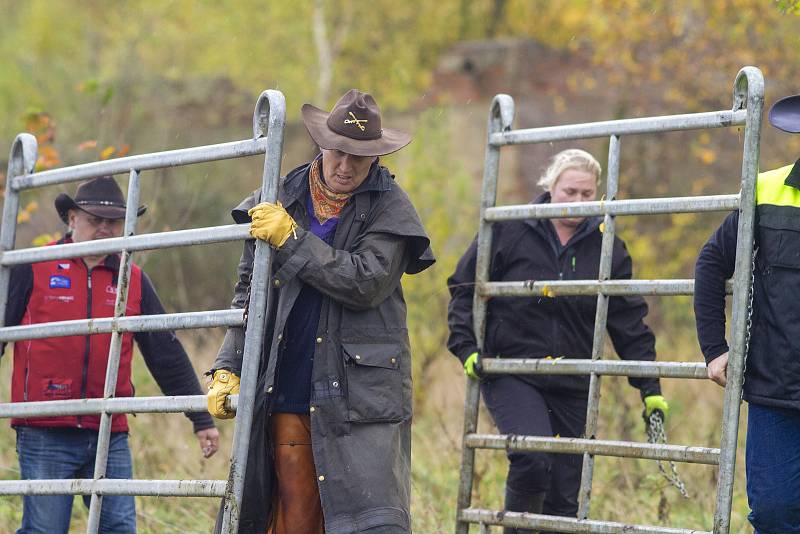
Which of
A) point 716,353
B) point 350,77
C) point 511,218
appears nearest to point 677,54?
point 511,218

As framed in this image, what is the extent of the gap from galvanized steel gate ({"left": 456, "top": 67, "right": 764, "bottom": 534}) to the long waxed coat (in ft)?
3.07

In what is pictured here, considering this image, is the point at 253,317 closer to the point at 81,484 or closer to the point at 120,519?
the point at 81,484

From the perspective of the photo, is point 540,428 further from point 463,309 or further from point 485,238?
point 485,238

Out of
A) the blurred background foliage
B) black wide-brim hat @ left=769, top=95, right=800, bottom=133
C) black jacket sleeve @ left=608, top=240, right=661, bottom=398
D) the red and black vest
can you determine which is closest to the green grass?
the blurred background foliage

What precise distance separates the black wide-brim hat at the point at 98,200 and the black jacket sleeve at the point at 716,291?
2551 millimetres

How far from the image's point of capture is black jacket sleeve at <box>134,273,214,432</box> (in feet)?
18.5

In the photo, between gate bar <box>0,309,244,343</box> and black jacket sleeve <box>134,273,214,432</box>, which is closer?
gate bar <box>0,309,244,343</box>

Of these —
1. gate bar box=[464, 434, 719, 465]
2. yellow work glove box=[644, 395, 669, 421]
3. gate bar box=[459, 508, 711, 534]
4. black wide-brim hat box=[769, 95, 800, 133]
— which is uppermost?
black wide-brim hat box=[769, 95, 800, 133]

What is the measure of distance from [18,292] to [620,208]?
2775 millimetres

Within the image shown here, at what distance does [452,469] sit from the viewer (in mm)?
7641

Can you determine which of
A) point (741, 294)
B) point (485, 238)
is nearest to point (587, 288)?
point (485, 238)

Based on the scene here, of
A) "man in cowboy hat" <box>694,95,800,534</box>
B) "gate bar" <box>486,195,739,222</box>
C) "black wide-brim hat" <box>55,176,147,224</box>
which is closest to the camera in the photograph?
"man in cowboy hat" <box>694,95,800,534</box>

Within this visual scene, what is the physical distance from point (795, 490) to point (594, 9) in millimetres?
18903

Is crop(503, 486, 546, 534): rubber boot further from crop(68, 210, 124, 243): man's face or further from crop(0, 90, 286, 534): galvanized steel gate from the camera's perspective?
crop(68, 210, 124, 243): man's face
